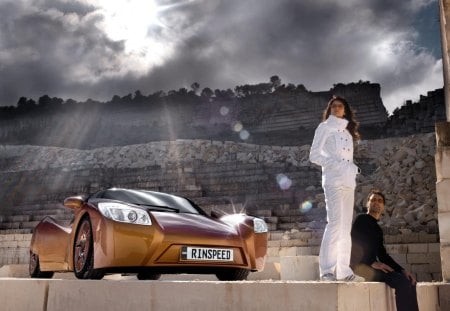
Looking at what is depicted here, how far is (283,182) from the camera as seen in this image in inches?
811

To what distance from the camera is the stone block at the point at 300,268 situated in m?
8.88

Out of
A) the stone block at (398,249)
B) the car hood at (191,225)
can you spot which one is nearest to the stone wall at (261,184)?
the stone block at (398,249)

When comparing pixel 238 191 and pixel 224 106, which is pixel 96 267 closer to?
pixel 238 191

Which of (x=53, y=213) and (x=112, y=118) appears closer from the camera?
(x=53, y=213)

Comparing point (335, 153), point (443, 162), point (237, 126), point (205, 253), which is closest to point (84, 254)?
point (205, 253)

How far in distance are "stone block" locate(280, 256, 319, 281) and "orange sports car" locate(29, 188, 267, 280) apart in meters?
3.61

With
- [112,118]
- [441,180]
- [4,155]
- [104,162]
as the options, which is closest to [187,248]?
[441,180]

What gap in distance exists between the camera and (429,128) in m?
35.6

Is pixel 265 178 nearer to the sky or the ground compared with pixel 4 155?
nearer to the ground

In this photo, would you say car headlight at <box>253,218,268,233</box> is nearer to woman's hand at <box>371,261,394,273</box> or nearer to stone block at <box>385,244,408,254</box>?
woman's hand at <box>371,261,394,273</box>

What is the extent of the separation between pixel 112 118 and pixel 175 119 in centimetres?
976

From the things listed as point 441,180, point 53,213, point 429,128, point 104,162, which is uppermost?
point 429,128

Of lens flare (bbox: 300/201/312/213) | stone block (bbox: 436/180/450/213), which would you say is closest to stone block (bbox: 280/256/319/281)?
stone block (bbox: 436/180/450/213)

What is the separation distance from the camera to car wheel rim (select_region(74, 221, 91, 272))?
4.94 m
